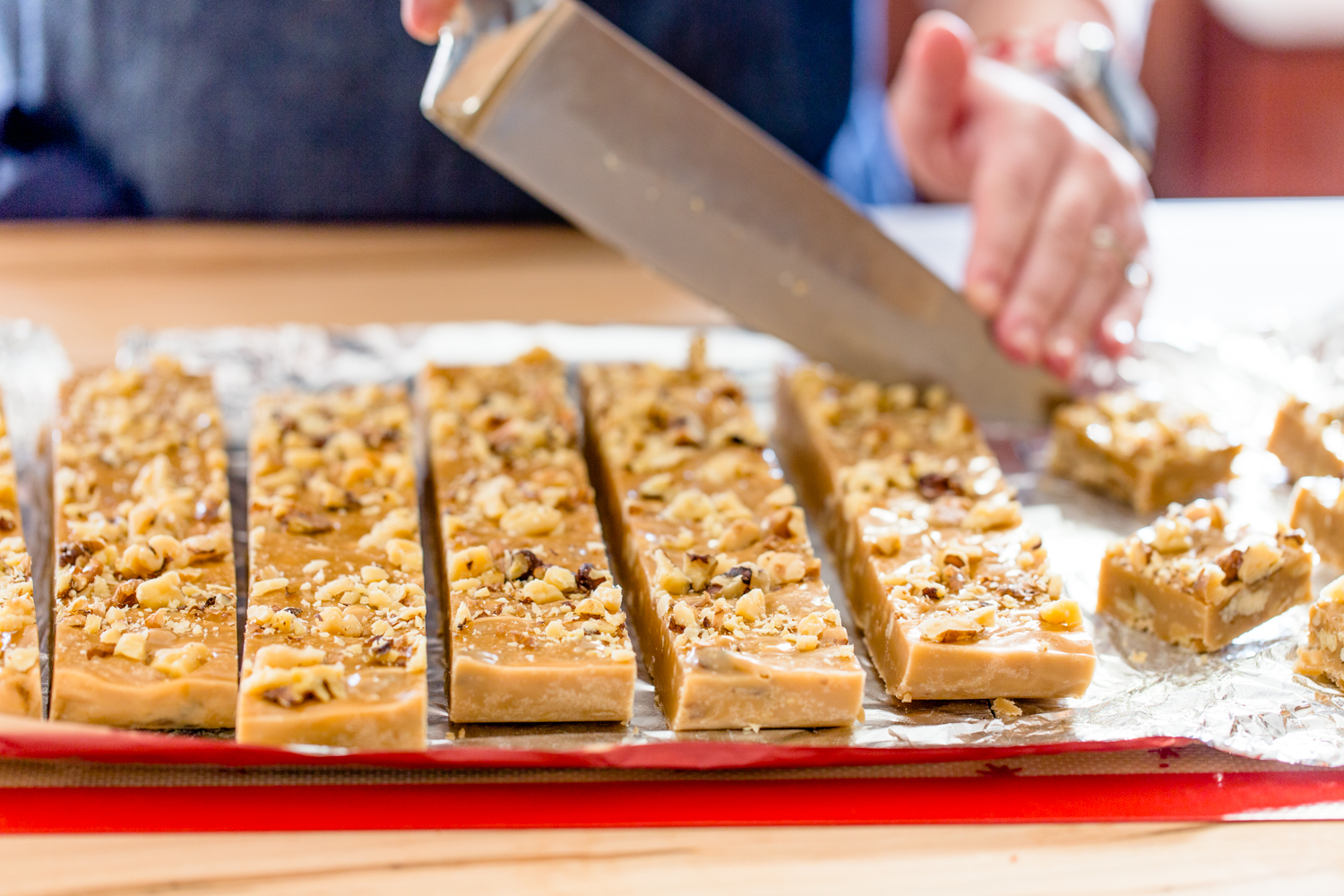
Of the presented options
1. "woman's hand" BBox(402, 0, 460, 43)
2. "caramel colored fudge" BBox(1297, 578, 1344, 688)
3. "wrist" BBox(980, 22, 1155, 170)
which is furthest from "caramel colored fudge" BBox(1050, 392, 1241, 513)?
"woman's hand" BBox(402, 0, 460, 43)

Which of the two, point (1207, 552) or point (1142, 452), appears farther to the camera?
point (1142, 452)

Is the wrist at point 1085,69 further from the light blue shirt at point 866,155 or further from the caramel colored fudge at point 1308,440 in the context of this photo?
the caramel colored fudge at point 1308,440

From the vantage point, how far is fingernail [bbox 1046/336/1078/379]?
2.37m

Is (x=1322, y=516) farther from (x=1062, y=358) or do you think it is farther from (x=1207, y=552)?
(x=1062, y=358)

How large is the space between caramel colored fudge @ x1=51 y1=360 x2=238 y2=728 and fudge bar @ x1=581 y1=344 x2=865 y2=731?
55 cm

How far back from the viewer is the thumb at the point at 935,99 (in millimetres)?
2475

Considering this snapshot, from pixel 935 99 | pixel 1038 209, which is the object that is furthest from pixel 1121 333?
pixel 935 99

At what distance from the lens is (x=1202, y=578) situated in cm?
173

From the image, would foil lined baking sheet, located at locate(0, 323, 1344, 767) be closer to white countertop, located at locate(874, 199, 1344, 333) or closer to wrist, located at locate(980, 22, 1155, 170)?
white countertop, located at locate(874, 199, 1344, 333)

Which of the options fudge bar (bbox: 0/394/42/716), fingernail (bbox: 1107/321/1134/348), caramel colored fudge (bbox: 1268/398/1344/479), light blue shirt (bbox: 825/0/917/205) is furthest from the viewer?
light blue shirt (bbox: 825/0/917/205)

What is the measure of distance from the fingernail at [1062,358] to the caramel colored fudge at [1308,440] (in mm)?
367

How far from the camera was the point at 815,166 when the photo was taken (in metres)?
3.03

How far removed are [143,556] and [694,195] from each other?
3.31ft

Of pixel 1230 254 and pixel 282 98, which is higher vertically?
pixel 282 98
